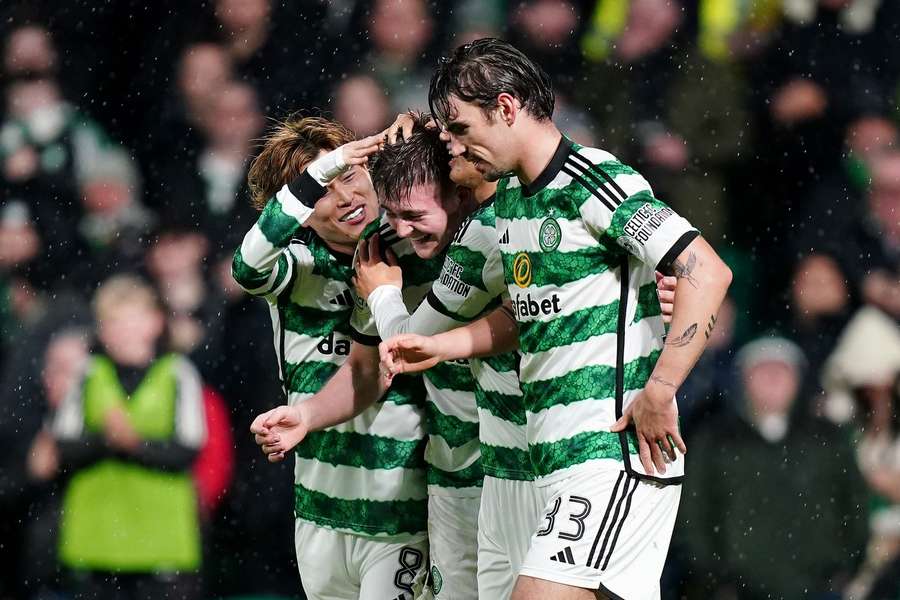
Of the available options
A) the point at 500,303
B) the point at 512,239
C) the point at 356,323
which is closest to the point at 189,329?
the point at 356,323

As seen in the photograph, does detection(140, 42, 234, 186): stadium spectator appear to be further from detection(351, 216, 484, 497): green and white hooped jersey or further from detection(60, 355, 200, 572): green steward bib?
detection(351, 216, 484, 497): green and white hooped jersey

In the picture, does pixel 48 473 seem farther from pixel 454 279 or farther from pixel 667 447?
pixel 667 447

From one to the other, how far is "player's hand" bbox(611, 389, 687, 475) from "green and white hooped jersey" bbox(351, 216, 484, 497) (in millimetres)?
707

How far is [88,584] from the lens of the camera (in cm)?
448

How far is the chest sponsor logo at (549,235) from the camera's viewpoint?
2.27 metres

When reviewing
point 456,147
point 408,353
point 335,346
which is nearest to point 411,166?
point 456,147

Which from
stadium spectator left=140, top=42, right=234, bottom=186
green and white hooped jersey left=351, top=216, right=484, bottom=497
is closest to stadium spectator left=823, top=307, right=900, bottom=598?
green and white hooped jersey left=351, top=216, right=484, bottom=497

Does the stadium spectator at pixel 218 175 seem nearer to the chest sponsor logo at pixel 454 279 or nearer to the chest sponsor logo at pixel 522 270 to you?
the chest sponsor logo at pixel 454 279

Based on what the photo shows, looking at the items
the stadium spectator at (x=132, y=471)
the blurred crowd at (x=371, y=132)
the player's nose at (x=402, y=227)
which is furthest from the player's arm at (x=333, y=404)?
the stadium spectator at (x=132, y=471)

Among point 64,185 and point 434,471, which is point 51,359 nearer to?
point 64,185

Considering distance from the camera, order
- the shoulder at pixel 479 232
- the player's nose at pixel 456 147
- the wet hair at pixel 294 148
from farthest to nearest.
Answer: the wet hair at pixel 294 148 → the shoulder at pixel 479 232 → the player's nose at pixel 456 147

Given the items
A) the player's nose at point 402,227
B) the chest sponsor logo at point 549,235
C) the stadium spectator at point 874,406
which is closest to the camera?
the chest sponsor logo at point 549,235

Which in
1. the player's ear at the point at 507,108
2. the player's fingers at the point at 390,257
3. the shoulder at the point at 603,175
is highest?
the player's ear at the point at 507,108

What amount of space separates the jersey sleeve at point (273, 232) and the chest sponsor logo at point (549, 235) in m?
0.69
